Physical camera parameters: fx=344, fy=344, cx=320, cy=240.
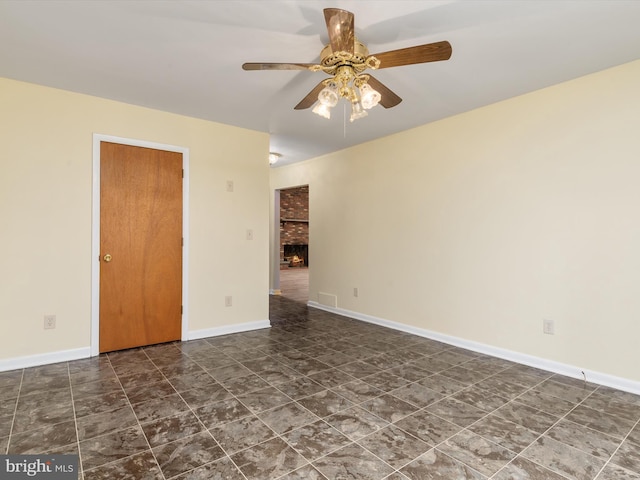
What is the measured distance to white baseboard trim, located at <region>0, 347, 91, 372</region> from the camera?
112 inches

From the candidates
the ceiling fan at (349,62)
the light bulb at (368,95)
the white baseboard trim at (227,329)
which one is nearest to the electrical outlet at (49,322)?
the white baseboard trim at (227,329)

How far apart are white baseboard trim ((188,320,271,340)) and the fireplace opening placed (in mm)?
7598

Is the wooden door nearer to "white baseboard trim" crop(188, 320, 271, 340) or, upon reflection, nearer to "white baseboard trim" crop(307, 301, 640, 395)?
"white baseboard trim" crop(188, 320, 271, 340)

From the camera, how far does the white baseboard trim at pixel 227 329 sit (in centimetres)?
381

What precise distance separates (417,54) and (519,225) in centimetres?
204

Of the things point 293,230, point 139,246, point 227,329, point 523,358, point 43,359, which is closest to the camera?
point 43,359

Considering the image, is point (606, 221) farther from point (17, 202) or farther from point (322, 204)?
point (17, 202)

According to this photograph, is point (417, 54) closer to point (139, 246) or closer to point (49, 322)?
point (139, 246)

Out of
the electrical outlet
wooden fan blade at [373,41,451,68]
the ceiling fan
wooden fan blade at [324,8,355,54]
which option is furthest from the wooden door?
wooden fan blade at [373,41,451,68]

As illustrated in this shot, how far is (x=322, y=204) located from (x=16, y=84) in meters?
3.70

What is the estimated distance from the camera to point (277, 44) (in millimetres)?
2295

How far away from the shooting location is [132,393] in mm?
2451

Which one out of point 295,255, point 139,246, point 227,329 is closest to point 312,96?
point 139,246

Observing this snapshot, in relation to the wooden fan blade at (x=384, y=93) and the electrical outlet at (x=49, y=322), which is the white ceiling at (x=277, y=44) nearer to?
the wooden fan blade at (x=384, y=93)
